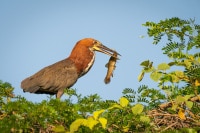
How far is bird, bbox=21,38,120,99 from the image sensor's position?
9.77 m

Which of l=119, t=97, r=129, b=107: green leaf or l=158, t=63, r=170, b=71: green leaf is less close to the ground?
l=158, t=63, r=170, b=71: green leaf

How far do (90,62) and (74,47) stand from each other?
0.80 meters

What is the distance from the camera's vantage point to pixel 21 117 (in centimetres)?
249

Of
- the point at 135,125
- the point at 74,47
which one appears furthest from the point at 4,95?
the point at 74,47

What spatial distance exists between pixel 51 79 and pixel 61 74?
335 millimetres

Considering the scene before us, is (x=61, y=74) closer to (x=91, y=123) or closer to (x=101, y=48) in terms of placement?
(x=101, y=48)

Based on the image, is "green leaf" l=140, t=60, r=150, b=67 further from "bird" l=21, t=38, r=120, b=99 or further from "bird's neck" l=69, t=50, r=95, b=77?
"bird's neck" l=69, t=50, r=95, b=77

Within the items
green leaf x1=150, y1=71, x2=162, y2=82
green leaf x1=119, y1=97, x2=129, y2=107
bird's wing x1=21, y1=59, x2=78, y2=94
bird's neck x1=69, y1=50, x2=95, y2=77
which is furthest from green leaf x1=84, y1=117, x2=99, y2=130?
bird's neck x1=69, y1=50, x2=95, y2=77

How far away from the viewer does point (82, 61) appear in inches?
428

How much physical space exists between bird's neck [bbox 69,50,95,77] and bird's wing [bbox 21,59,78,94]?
1.17ft

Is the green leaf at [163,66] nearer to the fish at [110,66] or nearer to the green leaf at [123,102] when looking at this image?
the green leaf at [123,102]

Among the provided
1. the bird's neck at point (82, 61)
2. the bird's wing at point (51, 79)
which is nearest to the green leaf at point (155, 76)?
the bird's wing at point (51, 79)

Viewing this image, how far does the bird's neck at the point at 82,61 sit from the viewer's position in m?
10.7

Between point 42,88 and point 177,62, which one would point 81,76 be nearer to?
point 42,88
